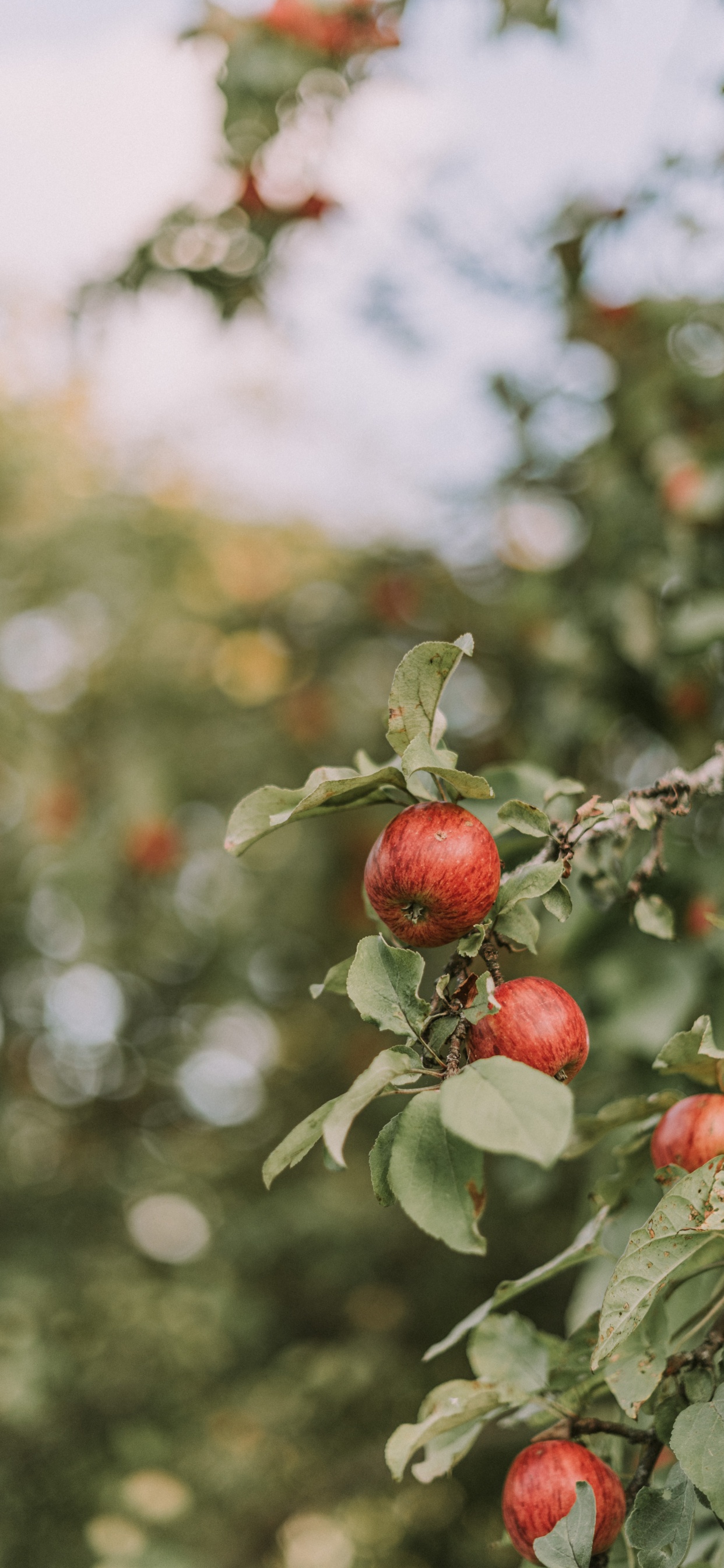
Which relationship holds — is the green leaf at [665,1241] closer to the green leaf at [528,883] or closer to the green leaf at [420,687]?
the green leaf at [528,883]

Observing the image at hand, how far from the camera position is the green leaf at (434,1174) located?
0.58 m

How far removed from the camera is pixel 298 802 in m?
0.70

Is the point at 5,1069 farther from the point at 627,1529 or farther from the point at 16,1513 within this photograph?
the point at 627,1529

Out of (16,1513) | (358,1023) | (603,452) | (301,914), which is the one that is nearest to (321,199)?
(603,452)

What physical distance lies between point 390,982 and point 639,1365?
1.09ft

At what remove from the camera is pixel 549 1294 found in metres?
3.06

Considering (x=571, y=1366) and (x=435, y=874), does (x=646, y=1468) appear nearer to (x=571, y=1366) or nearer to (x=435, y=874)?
(x=571, y=1366)

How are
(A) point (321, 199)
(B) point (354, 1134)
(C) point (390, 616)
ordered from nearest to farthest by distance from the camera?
(A) point (321, 199), (C) point (390, 616), (B) point (354, 1134)

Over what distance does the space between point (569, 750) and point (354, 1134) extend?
213 cm

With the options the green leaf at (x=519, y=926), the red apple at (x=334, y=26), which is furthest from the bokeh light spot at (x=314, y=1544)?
the red apple at (x=334, y=26)

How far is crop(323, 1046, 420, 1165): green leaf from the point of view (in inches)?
21.5

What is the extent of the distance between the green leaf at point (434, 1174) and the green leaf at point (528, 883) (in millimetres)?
141

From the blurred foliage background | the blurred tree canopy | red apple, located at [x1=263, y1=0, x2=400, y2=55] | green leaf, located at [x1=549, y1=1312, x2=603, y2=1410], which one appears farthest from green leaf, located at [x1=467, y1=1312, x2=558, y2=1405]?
red apple, located at [x1=263, y1=0, x2=400, y2=55]

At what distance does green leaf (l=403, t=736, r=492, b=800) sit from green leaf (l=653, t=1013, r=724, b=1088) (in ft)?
0.70
